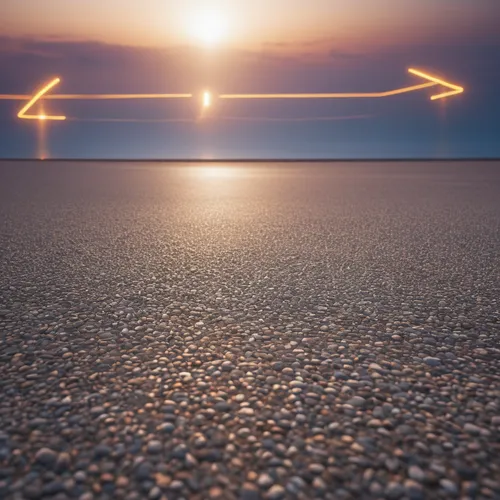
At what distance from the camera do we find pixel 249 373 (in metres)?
2.52

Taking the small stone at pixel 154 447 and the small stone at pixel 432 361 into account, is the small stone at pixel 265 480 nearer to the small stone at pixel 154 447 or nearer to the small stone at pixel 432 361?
the small stone at pixel 154 447

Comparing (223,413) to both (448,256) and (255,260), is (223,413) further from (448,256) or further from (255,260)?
(448,256)

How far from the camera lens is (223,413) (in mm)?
2141

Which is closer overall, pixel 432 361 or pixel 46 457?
pixel 46 457

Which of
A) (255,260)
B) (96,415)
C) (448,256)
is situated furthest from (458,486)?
(448,256)

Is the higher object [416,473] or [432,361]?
[432,361]

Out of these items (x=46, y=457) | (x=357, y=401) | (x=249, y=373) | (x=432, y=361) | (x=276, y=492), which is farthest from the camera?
(x=432, y=361)

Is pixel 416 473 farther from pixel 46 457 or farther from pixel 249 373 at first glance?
pixel 46 457

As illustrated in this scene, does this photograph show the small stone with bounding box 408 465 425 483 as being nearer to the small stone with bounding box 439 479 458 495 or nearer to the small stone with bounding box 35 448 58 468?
the small stone with bounding box 439 479 458 495

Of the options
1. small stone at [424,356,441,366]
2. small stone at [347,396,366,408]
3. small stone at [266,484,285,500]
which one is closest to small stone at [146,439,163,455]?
small stone at [266,484,285,500]

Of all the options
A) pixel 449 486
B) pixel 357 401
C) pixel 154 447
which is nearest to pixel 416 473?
pixel 449 486

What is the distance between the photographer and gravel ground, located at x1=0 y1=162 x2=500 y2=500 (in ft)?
5.77

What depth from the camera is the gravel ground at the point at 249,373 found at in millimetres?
1758

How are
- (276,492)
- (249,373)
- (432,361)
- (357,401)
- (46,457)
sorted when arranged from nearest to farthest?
A: (276,492)
(46,457)
(357,401)
(249,373)
(432,361)
